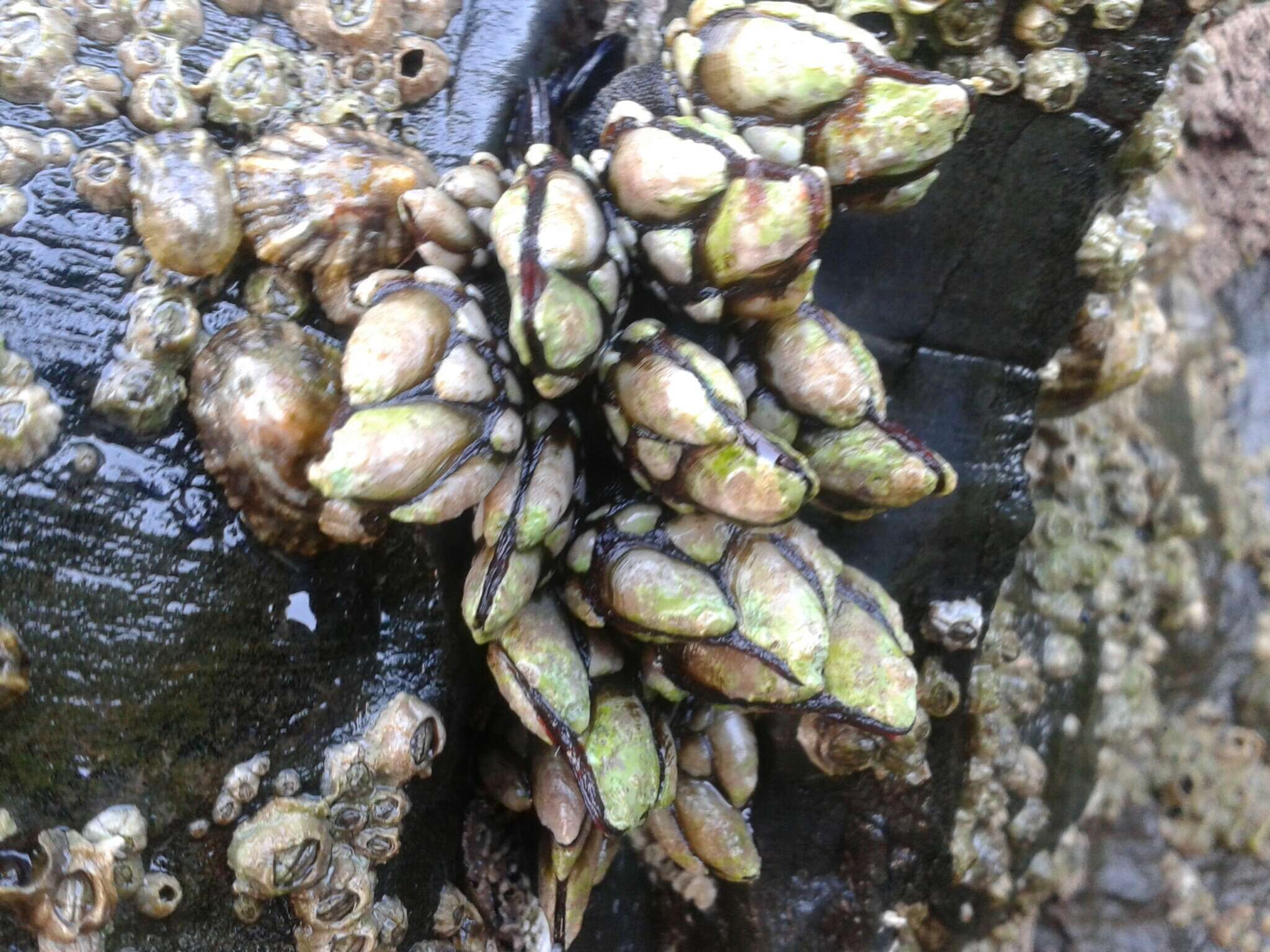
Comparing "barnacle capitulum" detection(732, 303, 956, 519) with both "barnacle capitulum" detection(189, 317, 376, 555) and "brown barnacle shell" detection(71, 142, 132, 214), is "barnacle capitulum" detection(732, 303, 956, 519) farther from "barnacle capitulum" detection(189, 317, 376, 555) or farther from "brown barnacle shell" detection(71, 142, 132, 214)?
"brown barnacle shell" detection(71, 142, 132, 214)

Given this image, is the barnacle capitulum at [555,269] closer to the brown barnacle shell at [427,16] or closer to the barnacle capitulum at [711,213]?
the barnacle capitulum at [711,213]

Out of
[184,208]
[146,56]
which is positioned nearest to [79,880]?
[184,208]

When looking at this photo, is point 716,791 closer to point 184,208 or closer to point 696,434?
point 696,434

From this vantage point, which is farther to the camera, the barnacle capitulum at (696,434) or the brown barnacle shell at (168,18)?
the brown barnacle shell at (168,18)

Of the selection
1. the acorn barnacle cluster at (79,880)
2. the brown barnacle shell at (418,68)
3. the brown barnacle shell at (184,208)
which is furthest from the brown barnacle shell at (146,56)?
the acorn barnacle cluster at (79,880)

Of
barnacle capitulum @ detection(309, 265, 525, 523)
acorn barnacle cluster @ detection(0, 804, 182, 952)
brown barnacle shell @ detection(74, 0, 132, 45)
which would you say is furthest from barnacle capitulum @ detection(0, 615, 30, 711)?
brown barnacle shell @ detection(74, 0, 132, 45)

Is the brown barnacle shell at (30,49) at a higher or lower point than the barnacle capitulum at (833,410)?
higher
